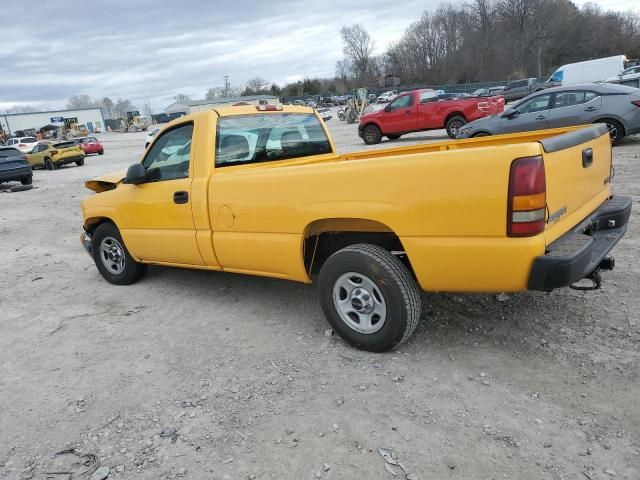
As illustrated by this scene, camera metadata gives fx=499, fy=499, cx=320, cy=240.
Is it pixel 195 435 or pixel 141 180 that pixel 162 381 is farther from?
pixel 141 180

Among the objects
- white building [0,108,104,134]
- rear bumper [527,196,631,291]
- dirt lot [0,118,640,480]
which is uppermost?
white building [0,108,104,134]

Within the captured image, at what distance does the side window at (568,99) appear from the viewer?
11016 millimetres

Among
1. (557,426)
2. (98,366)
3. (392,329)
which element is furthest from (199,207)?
(557,426)

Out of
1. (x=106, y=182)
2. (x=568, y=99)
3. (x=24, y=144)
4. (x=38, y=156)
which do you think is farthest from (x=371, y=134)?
(x=24, y=144)

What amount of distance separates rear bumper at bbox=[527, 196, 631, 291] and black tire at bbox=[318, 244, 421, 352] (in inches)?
30.3

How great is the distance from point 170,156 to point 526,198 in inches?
127

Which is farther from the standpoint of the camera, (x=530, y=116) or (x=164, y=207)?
(x=530, y=116)

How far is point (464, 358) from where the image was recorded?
11.0ft

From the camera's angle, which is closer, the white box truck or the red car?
the white box truck

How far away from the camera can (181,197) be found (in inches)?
171

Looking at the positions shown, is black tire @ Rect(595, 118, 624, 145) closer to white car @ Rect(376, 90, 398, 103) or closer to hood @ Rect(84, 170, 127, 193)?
hood @ Rect(84, 170, 127, 193)

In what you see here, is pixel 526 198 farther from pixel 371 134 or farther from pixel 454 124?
pixel 371 134

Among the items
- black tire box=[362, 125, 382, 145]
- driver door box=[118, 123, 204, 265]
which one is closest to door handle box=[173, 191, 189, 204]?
driver door box=[118, 123, 204, 265]

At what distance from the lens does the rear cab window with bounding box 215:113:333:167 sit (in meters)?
4.39
